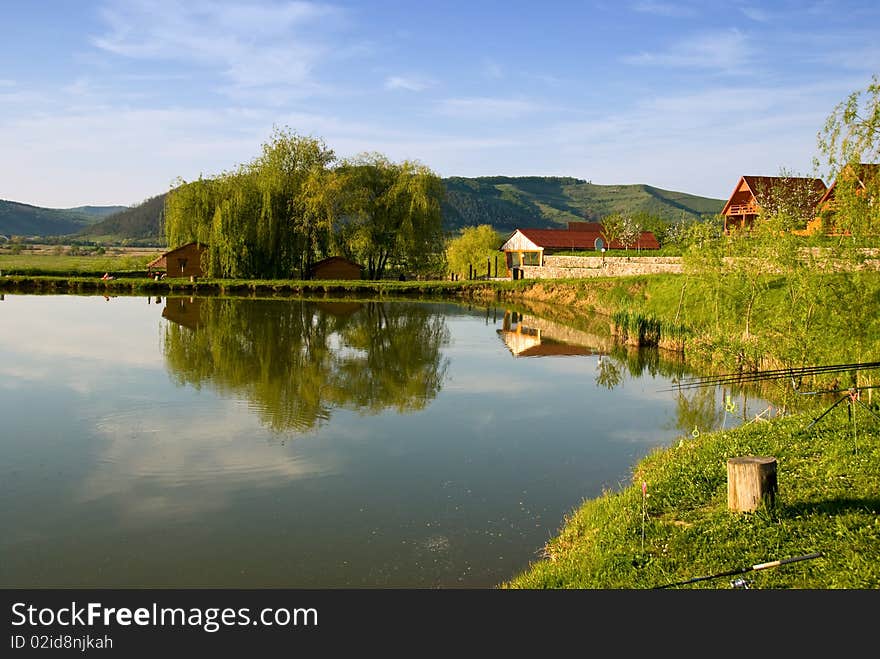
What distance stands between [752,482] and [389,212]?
49.6 meters

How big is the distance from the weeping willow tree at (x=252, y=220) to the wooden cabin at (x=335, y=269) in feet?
4.15

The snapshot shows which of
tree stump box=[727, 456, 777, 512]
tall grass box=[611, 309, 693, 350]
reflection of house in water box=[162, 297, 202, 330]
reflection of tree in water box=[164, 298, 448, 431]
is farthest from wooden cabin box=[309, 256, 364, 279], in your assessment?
tree stump box=[727, 456, 777, 512]

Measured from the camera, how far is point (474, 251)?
65938 millimetres

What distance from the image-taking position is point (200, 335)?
27.6 metres

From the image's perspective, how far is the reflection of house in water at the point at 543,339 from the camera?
85.6 feet

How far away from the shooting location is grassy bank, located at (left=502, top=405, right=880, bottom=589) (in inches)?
253

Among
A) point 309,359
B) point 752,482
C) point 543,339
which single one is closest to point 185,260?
point 543,339

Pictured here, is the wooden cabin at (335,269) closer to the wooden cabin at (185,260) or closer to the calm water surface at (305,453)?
the wooden cabin at (185,260)

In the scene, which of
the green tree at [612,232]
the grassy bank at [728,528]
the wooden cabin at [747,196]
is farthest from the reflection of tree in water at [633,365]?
the green tree at [612,232]
